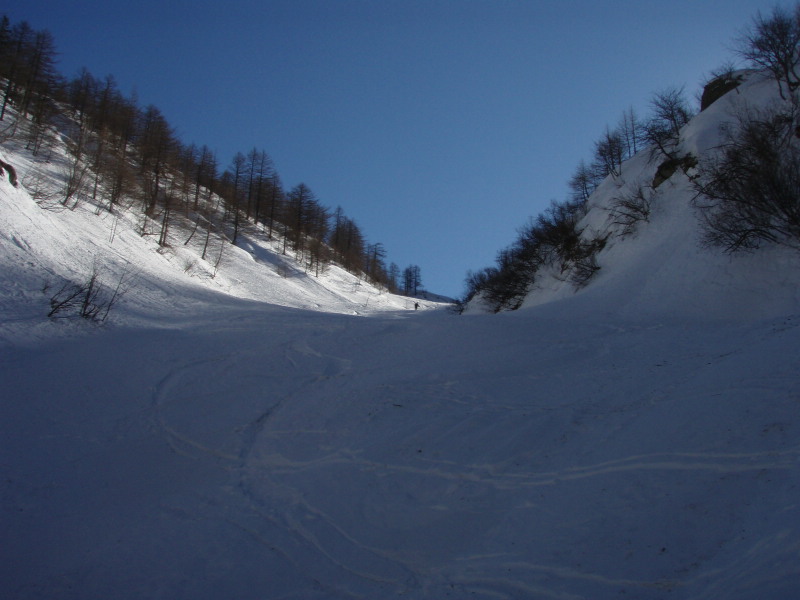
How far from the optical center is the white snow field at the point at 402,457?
164 inches

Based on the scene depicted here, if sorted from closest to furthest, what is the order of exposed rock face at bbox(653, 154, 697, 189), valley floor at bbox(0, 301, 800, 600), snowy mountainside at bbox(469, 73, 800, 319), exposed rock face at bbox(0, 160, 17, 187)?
1. valley floor at bbox(0, 301, 800, 600)
2. snowy mountainside at bbox(469, 73, 800, 319)
3. exposed rock face at bbox(0, 160, 17, 187)
4. exposed rock face at bbox(653, 154, 697, 189)

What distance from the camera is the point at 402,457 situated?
21.8 ft

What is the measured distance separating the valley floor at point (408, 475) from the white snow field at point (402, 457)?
0.03 m

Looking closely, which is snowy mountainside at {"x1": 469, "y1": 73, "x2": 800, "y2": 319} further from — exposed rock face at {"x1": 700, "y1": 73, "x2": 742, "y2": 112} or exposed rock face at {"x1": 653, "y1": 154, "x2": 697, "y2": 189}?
exposed rock face at {"x1": 700, "y1": 73, "x2": 742, "y2": 112}

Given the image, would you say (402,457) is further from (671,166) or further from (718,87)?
(718,87)

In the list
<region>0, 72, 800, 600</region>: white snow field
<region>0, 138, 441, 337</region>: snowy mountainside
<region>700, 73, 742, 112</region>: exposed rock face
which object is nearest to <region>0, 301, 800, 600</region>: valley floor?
<region>0, 72, 800, 600</region>: white snow field

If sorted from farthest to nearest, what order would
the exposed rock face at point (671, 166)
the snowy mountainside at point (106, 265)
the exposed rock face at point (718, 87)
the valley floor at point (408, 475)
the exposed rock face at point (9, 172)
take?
the exposed rock face at point (718, 87), the exposed rock face at point (671, 166), the exposed rock face at point (9, 172), the snowy mountainside at point (106, 265), the valley floor at point (408, 475)

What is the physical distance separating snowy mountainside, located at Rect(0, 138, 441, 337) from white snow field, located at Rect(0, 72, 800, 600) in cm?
19

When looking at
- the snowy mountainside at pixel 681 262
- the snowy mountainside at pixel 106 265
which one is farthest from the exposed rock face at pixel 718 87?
the snowy mountainside at pixel 106 265

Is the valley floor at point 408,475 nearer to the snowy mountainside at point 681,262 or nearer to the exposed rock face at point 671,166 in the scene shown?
the snowy mountainside at point 681,262

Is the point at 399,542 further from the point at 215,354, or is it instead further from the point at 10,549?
the point at 215,354

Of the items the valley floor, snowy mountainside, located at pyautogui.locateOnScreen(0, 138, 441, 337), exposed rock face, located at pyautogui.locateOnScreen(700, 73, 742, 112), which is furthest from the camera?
exposed rock face, located at pyautogui.locateOnScreen(700, 73, 742, 112)

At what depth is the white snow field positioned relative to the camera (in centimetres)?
416

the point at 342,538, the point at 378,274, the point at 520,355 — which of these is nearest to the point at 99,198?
the point at 520,355
